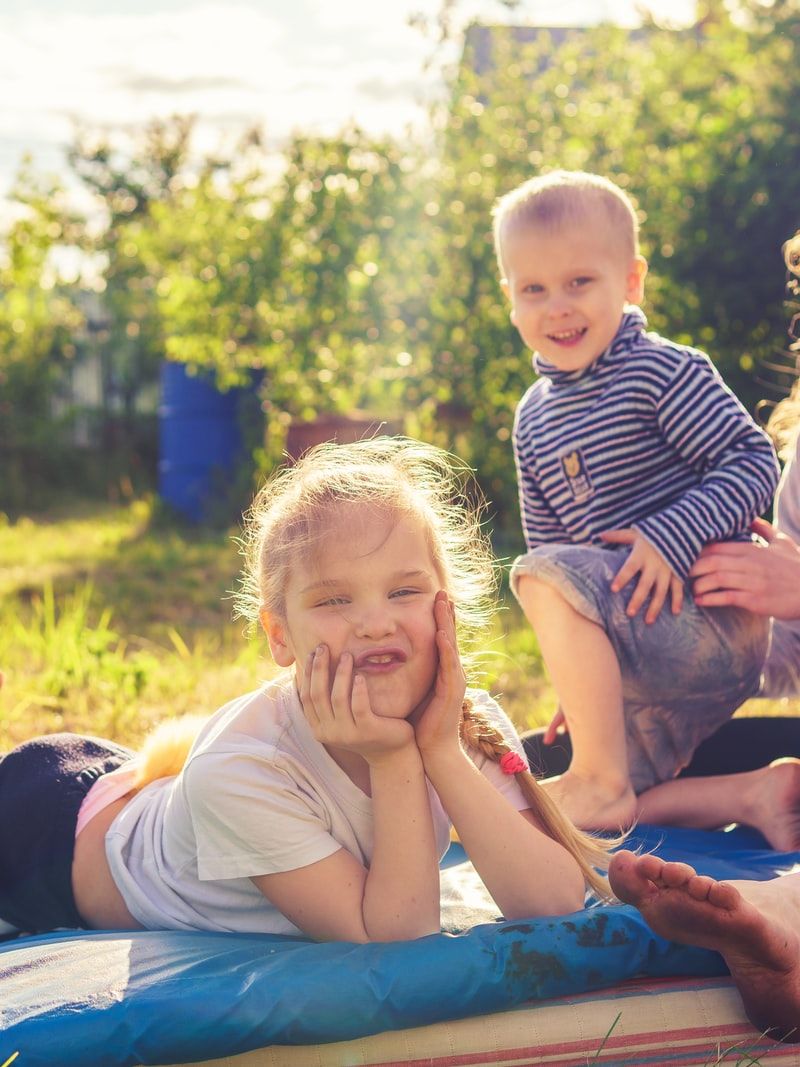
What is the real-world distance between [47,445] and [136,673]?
22.2ft

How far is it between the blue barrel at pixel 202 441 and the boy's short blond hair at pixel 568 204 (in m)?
5.63

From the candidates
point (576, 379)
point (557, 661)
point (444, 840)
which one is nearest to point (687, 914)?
point (444, 840)

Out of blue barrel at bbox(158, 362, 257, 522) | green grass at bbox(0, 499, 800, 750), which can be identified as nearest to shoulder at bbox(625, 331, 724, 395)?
green grass at bbox(0, 499, 800, 750)

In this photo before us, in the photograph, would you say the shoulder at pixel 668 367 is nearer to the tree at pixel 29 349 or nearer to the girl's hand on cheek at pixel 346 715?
the girl's hand on cheek at pixel 346 715

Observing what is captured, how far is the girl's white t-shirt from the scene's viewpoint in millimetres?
1732

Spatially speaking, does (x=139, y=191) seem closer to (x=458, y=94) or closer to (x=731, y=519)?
(x=458, y=94)

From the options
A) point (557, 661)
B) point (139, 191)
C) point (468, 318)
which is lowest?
point (557, 661)

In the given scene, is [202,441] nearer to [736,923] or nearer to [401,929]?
[401,929]

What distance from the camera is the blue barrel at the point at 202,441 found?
8.28 m

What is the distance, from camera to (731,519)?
8.21 ft

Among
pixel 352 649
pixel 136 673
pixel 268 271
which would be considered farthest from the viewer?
pixel 268 271

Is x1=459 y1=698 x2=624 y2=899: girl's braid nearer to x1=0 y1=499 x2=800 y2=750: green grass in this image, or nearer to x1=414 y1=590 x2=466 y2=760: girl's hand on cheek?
x1=414 y1=590 x2=466 y2=760: girl's hand on cheek

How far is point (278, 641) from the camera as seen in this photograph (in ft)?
6.20

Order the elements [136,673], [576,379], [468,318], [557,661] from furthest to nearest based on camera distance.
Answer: [468,318] → [136,673] → [576,379] → [557,661]
